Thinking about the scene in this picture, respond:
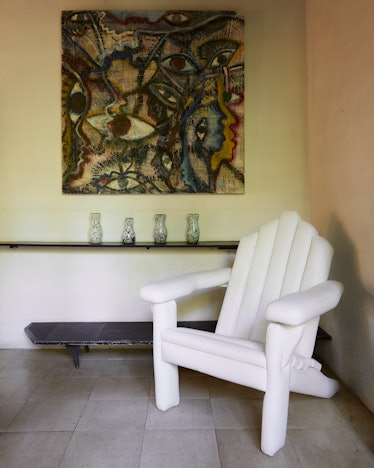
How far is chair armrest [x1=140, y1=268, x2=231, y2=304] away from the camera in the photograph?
1.71m

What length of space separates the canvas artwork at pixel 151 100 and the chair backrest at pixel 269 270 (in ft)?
2.21

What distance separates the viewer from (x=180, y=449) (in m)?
1.51

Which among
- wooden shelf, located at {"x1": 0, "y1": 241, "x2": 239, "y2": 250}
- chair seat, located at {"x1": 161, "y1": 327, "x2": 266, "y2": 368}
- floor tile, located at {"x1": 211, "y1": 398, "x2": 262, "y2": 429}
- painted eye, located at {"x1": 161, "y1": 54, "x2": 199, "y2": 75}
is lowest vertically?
floor tile, located at {"x1": 211, "y1": 398, "x2": 262, "y2": 429}

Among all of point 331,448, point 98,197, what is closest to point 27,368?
point 98,197

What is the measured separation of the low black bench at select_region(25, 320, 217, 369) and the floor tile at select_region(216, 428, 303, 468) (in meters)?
0.74

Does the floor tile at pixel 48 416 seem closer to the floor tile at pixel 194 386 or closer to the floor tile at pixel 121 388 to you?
the floor tile at pixel 121 388

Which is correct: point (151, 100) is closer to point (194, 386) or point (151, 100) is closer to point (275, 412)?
point (194, 386)

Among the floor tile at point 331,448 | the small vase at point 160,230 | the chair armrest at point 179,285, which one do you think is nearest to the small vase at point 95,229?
the small vase at point 160,230

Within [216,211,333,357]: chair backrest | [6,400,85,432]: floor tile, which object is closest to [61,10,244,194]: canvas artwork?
[216,211,333,357]: chair backrest

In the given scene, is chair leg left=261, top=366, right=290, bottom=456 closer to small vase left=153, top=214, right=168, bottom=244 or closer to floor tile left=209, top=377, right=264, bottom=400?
floor tile left=209, top=377, right=264, bottom=400

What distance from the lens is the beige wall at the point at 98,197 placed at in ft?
8.32

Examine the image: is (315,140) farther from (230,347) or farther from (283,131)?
(230,347)

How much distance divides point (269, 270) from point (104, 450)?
1175mm

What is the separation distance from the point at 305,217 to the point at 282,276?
832mm
